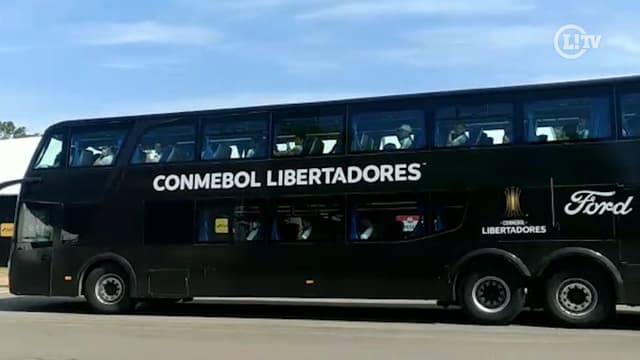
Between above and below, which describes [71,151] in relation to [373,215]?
above

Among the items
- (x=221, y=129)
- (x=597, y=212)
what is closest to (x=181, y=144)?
(x=221, y=129)

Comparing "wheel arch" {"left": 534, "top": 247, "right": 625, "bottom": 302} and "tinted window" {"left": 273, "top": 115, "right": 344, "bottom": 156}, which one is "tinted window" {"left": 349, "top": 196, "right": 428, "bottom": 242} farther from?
"wheel arch" {"left": 534, "top": 247, "right": 625, "bottom": 302}

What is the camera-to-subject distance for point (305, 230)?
44.9 ft

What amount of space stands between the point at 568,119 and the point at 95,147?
349 inches

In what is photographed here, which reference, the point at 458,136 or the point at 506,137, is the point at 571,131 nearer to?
the point at 506,137

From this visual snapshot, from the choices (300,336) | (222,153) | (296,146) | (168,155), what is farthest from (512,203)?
(168,155)

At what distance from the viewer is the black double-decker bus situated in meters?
12.1

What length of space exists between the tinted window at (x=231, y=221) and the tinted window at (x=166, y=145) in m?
1.08

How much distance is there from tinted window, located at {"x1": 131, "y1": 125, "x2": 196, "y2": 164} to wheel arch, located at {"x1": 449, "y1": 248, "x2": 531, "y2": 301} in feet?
17.4

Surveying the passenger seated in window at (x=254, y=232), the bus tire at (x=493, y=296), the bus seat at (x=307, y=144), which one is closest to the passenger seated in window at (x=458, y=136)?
the bus tire at (x=493, y=296)

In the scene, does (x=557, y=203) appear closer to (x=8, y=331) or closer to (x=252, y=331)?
(x=252, y=331)

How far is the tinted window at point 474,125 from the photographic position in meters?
12.7

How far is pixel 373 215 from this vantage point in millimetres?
13297

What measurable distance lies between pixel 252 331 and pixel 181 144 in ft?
14.4
